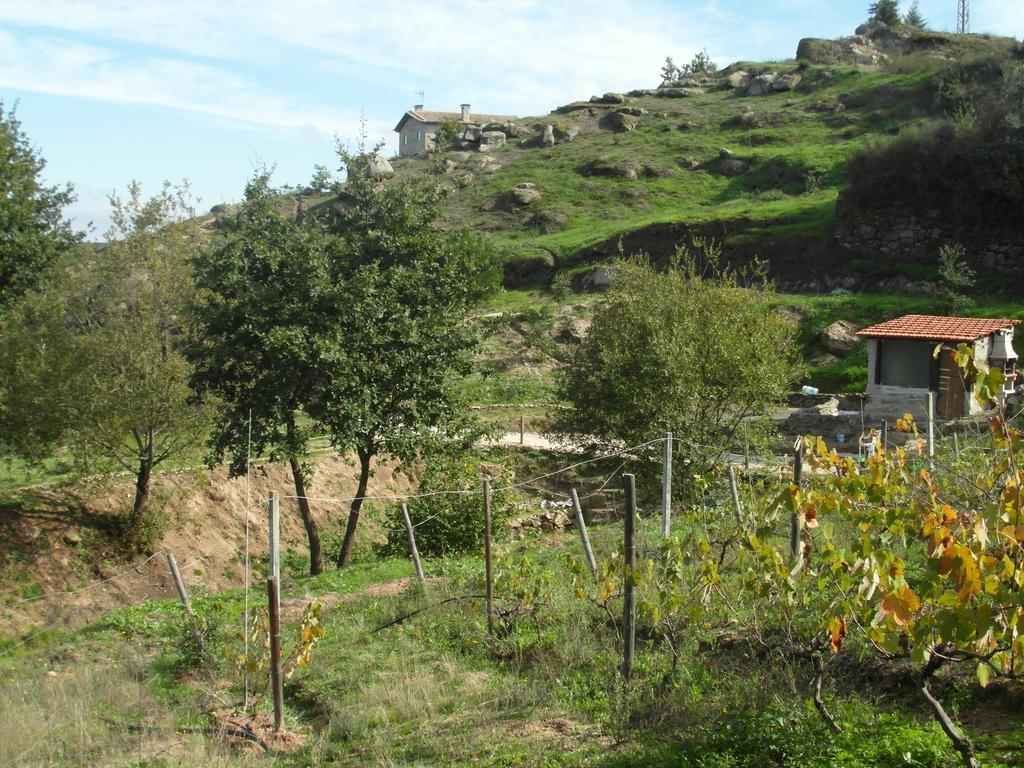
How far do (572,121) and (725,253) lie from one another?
145 feet

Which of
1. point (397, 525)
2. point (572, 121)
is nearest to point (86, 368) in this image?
point (397, 525)

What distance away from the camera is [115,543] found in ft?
59.3

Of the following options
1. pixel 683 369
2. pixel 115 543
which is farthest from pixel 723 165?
pixel 115 543

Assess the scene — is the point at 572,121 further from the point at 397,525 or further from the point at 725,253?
the point at 397,525

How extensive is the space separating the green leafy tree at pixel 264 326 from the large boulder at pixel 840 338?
22.4 meters

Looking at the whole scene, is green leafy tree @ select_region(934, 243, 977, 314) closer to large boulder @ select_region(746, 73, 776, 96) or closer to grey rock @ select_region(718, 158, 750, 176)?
grey rock @ select_region(718, 158, 750, 176)

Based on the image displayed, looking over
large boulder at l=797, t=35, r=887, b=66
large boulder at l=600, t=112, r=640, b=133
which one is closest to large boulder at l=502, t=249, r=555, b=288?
large boulder at l=600, t=112, r=640, b=133

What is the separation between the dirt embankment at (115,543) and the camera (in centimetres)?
1605

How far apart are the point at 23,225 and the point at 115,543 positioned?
1404 cm

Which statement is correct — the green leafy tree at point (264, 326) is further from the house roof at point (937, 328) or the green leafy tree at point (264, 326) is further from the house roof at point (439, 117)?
the house roof at point (439, 117)

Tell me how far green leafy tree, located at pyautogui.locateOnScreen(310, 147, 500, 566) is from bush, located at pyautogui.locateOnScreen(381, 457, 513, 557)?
74 centimetres

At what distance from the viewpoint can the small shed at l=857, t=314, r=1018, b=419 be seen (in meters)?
24.7

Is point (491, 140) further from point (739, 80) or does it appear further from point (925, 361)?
point (925, 361)

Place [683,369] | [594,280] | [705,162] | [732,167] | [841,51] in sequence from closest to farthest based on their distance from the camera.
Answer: [683,369]
[594,280]
[732,167]
[705,162]
[841,51]
